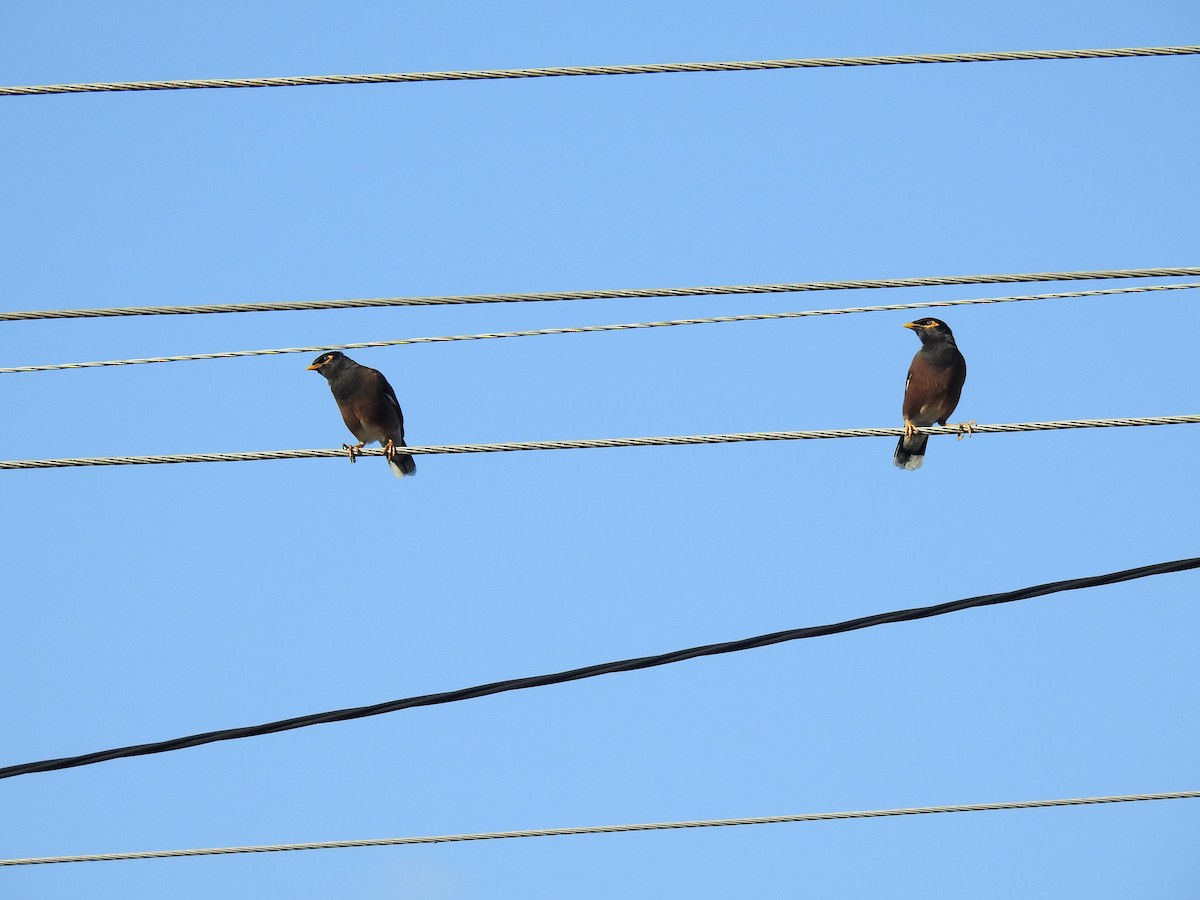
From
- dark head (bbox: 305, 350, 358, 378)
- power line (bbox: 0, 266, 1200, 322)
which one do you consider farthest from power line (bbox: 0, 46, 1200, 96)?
dark head (bbox: 305, 350, 358, 378)

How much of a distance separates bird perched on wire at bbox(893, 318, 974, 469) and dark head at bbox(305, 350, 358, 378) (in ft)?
11.6

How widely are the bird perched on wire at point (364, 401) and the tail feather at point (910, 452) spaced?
294cm

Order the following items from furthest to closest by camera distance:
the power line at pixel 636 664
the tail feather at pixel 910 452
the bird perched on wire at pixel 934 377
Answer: the bird perched on wire at pixel 934 377 < the tail feather at pixel 910 452 < the power line at pixel 636 664

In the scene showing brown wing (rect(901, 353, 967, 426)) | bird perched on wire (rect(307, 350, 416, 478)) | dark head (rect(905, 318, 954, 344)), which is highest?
dark head (rect(905, 318, 954, 344))

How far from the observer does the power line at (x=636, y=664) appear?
591cm

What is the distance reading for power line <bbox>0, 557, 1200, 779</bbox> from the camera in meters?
5.91

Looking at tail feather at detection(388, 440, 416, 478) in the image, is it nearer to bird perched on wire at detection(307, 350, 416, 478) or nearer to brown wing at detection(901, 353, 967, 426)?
bird perched on wire at detection(307, 350, 416, 478)

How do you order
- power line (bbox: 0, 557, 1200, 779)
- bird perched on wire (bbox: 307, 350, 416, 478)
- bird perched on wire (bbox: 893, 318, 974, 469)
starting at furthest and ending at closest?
bird perched on wire (bbox: 307, 350, 416, 478)
bird perched on wire (bbox: 893, 318, 974, 469)
power line (bbox: 0, 557, 1200, 779)

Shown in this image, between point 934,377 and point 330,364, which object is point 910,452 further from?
point 330,364

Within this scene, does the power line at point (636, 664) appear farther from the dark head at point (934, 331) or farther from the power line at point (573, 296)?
the dark head at point (934, 331)

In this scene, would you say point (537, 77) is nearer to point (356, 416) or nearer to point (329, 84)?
point (329, 84)

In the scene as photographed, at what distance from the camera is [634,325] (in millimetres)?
6957

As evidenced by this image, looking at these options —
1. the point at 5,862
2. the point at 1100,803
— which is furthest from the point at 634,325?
the point at 5,862

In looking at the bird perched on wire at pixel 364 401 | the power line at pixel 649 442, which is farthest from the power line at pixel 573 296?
the bird perched on wire at pixel 364 401
